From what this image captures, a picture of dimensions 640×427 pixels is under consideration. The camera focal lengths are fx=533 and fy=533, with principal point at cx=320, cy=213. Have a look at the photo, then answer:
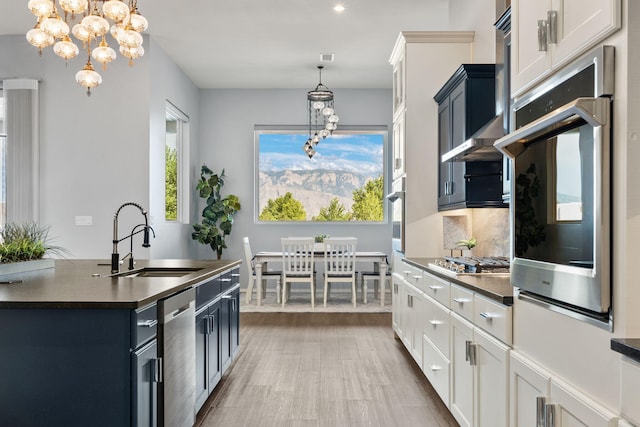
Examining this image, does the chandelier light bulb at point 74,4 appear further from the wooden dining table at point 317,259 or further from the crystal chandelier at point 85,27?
the wooden dining table at point 317,259

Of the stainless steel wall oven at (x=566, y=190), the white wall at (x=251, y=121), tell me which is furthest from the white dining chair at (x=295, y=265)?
the stainless steel wall oven at (x=566, y=190)

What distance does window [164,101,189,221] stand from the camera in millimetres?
7234

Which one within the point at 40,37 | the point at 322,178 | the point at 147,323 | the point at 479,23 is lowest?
the point at 147,323

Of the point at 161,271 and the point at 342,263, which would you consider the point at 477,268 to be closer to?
the point at 161,271

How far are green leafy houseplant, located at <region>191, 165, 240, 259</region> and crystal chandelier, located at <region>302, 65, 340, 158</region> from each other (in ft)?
4.71

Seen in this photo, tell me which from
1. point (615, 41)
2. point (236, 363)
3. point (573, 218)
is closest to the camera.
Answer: point (615, 41)

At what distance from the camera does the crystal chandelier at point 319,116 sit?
267 inches

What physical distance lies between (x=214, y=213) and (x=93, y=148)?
232 centimetres

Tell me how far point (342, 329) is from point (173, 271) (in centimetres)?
261

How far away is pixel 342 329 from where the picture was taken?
5645 mm

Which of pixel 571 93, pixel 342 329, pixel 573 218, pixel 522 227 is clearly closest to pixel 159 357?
pixel 522 227

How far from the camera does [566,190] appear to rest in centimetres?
155

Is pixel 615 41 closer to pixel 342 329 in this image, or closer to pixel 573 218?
pixel 573 218

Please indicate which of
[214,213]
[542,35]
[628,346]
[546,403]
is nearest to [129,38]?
[542,35]
